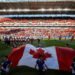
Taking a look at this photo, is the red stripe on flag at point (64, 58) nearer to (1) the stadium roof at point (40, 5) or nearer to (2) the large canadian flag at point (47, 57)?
(2) the large canadian flag at point (47, 57)

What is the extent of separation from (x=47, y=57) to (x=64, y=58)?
0.98 meters

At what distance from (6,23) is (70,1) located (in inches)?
1063

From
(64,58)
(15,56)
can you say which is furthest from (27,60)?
(64,58)

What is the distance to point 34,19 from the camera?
4878cm

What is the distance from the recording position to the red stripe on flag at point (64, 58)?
19.0ft

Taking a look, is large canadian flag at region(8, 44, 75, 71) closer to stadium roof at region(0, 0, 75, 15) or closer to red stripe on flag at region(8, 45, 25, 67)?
red stripe on flag at region(8, 45, 25, 67)

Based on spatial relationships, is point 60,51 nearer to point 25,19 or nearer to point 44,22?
point 44,22

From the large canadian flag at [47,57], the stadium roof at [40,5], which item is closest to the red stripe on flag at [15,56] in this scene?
the large canadian flag at [47,57]

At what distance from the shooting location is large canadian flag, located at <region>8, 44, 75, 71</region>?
6012 mm

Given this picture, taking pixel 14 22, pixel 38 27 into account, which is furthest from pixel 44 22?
pixel 14 22

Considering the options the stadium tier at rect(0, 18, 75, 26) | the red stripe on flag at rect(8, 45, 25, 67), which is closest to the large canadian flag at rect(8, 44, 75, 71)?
the red stripe on flag at rect(8, 45, 25, 67)

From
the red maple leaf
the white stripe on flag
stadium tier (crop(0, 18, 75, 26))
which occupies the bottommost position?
stadium tier (crop(0, 18, 75, 26))

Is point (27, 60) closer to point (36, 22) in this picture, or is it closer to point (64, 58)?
point (64, 58)

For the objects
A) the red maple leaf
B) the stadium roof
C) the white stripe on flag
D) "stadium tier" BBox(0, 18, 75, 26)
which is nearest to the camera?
the white stripe on flag
